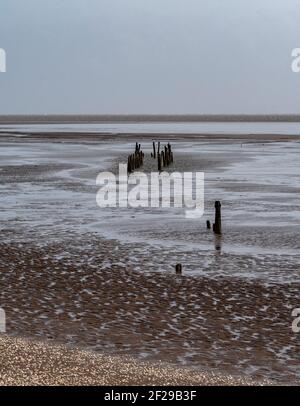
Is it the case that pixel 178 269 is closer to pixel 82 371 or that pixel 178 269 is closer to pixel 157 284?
pixel 157 284

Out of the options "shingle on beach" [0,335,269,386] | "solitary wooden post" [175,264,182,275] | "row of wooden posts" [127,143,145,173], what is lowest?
"shingle on beach" [0,335,269,386]

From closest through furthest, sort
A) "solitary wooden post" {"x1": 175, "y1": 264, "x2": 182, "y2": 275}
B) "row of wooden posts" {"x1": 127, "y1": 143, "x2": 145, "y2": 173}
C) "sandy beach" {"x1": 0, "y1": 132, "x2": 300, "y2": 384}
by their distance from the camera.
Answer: "sandy beach" {"x1": 0, "y1": 132, "x2": 300, "y2": 384} < "solitary wooden post" {"x1": 175, "y1": 264, "x2": 182, "y2": 275} < "row of wooden posts" {"x1": 127, "y1": 143, "x2": 145, "y2": 173}

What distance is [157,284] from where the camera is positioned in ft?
48.9

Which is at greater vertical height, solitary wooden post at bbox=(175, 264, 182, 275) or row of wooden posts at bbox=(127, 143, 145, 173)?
row of wooden posts at bbox=(127, 143, 145, 173)

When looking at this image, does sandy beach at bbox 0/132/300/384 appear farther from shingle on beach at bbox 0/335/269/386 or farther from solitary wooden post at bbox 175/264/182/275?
solitary wooden post at bbox 175/264/182/275

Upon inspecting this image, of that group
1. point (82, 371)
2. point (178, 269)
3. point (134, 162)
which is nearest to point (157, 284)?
point (178, 269)

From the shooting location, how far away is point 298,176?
3806 cm

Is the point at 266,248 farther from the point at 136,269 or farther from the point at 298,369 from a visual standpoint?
the point at 298,369

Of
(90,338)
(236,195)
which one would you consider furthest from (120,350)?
(236,195)

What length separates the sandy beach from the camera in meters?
10.9

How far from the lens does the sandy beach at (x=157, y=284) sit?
10.9 metres

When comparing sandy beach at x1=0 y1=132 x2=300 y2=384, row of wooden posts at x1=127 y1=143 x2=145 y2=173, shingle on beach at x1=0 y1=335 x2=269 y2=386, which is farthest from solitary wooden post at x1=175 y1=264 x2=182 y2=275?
row of wooden posts at x1=127 y1=143 x2=145 y2=173

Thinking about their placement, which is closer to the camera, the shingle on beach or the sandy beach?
the shingle on beach

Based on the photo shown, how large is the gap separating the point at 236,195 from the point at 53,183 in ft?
31.9
